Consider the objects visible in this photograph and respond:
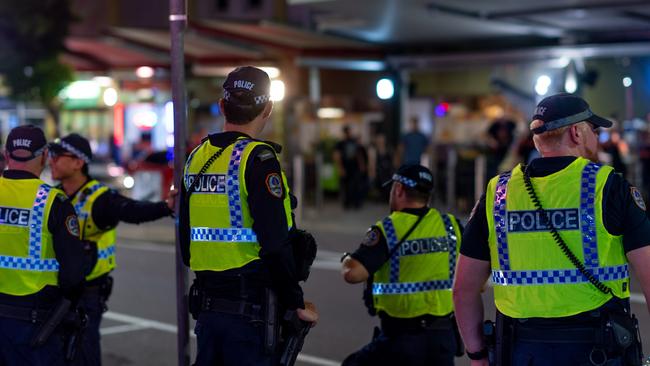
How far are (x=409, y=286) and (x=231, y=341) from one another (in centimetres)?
131

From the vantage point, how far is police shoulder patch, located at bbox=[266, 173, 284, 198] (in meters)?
4.25

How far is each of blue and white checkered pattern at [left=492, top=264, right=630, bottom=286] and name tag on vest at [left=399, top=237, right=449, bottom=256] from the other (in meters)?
1.39

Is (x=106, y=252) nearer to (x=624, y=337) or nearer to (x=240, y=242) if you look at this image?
(x=240, y=242)

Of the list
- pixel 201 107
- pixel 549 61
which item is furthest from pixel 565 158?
pixel 201 107

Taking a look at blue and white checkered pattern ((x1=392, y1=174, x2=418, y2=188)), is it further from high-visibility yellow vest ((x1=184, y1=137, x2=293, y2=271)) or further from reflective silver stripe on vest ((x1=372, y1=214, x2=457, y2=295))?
high-visibility yellow vest ((x1=184, y1=137, x2=293, y2=271))

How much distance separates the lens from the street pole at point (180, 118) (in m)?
4.86

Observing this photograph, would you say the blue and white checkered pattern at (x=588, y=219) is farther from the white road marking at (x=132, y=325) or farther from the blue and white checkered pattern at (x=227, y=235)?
the white road marking at (x=132, y=325)

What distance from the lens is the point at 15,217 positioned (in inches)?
203

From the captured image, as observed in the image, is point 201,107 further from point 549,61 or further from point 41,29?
point 549,61

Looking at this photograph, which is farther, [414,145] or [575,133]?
[414,145]

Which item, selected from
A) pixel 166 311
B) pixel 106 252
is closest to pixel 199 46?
pixel 166 311

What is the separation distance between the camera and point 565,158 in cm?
392

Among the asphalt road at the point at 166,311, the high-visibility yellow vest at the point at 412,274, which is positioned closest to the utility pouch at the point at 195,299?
the high-visibility yellow vest at the point at 412,274

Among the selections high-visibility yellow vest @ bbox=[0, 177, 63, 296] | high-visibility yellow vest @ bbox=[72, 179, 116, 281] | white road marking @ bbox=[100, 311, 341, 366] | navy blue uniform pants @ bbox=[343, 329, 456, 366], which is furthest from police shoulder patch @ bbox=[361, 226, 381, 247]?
white road marking @ bbox=[100, 311, 341, 366]
